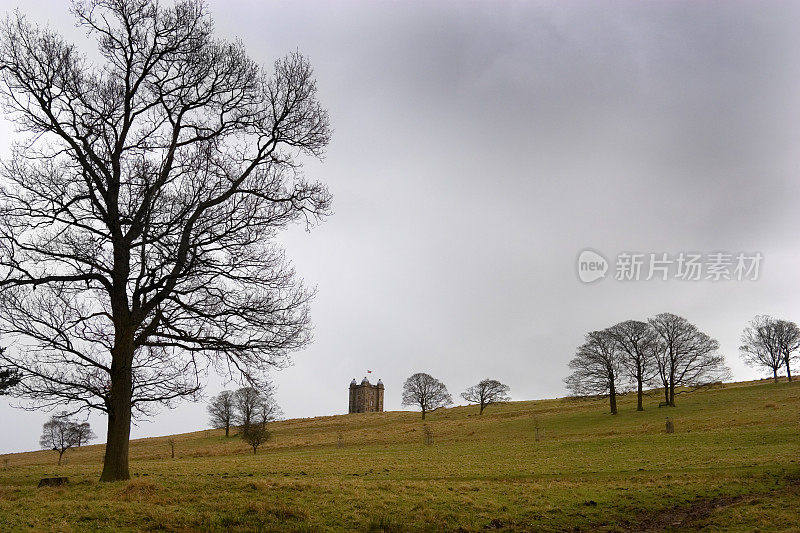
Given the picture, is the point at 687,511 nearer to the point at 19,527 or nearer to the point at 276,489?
the point at 276,489

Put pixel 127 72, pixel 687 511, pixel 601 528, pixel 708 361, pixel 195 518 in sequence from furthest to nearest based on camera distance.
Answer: pixel 708 361, pixel 127 72, pixel 687 511, pixel 601 528, pixel 195 518

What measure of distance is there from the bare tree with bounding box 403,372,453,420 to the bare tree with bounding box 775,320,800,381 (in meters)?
51.7

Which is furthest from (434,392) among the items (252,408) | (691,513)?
(691,513)

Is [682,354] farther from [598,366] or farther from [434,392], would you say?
[434,392]

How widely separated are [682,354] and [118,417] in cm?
6278

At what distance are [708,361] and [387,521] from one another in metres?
62.2

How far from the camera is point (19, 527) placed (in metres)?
9.98

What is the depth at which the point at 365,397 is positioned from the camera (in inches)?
5925

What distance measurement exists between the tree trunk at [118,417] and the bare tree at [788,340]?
93.0 metres

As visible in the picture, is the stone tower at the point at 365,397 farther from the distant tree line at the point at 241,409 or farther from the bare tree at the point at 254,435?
the bare tree at the point at 254,435

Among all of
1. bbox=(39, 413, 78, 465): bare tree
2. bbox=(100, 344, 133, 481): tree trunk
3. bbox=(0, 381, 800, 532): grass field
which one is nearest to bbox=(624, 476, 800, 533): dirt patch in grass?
bbox=(0, 381, 800, 532): grass field

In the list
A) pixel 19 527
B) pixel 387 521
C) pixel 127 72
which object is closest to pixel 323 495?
pixel 387 521

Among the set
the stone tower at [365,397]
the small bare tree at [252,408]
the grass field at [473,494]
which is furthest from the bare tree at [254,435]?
the stone tower at [365,397]

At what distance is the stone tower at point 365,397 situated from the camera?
5915 inches
